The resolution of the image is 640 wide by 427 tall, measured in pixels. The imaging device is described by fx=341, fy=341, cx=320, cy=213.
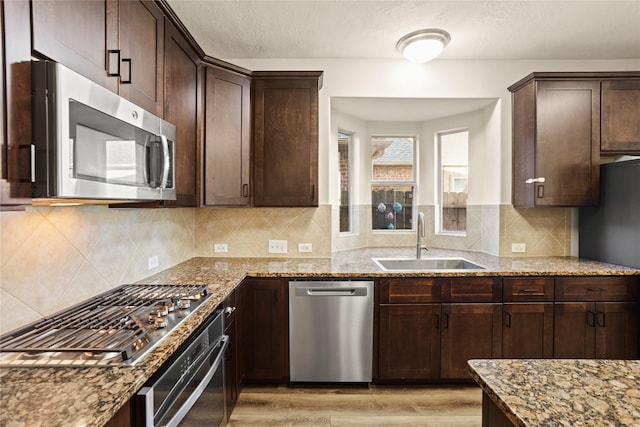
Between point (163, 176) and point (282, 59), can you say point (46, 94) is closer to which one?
point (163, 176)

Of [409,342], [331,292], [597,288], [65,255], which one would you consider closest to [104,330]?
[65,255]

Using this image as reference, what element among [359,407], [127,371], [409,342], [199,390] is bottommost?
[359,407]

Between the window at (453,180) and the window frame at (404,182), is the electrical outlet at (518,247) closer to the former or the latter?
the window at (453,180)

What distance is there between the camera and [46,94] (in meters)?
0.95

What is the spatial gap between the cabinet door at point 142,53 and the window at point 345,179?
2032mm

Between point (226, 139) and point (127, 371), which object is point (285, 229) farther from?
point (127, 371)

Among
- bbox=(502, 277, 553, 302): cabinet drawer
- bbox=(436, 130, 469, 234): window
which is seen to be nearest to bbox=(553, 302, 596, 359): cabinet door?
bbox=(502, 277, 553, 302): cabinet drawer

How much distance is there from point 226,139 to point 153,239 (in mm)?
872

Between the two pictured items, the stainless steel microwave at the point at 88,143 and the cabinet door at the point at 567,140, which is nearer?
the stainless steel microwave at the point at 88,143

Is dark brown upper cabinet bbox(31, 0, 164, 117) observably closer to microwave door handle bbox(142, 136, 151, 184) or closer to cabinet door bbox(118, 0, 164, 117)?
cabinet door bbox(118, 0, 164, 117)

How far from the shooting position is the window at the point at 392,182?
368cm

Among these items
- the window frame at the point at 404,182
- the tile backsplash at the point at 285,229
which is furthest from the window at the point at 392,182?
the tile backsplash at the point at 285,229

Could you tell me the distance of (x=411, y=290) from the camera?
2.43m

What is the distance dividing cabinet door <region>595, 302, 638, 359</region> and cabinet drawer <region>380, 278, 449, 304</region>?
113 cm
